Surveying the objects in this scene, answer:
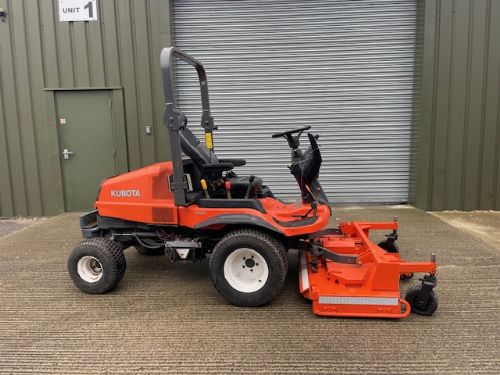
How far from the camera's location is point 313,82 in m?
7.30

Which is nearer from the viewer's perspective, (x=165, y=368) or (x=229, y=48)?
(x=165, y=368)

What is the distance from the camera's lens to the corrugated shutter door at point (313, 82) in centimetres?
714

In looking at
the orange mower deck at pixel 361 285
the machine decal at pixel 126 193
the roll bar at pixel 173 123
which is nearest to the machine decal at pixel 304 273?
the orange mower deck at pixel 361 285

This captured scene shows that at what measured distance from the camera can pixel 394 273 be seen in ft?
10.2

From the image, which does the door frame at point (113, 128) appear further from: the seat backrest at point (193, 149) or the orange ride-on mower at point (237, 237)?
the seat backrest at point (193, 149)

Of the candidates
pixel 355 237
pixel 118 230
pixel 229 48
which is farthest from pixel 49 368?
pixel 229 48

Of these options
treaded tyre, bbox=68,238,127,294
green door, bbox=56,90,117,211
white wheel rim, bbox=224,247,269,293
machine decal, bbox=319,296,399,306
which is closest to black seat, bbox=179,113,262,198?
white wheel rim, bbox=224,247,269,293

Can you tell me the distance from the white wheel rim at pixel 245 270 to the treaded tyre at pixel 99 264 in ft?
3.56

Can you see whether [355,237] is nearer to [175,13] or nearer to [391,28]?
[391,28]

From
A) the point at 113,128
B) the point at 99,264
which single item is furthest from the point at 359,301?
the point at 113,128

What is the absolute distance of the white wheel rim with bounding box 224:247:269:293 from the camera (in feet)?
11.2

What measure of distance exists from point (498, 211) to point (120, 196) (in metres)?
6.50

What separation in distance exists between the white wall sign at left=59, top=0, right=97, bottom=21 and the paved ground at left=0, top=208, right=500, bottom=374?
457cm

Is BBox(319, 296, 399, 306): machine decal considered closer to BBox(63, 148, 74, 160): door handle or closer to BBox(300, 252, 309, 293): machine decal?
BBox(300, 252, 309, 293): machine decal
